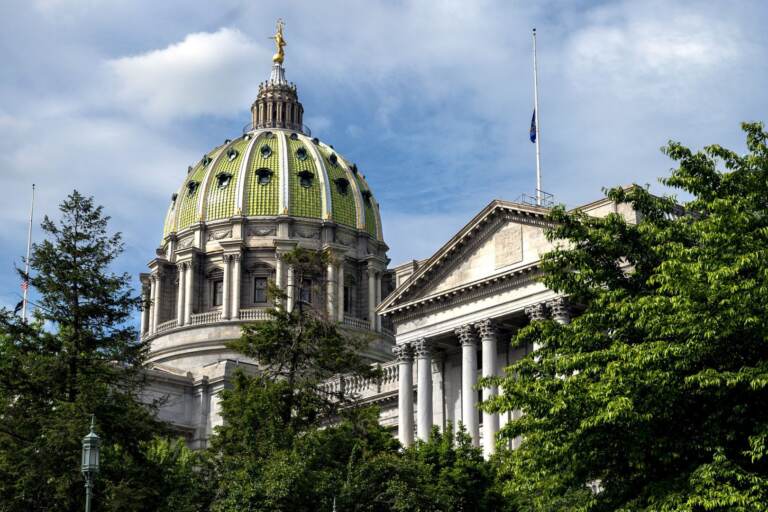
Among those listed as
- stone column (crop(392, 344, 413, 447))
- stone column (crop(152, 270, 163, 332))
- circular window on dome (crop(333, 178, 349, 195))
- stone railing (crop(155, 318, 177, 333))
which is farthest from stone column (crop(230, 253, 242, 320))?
stone column (crop(392, 344, 413, 447))

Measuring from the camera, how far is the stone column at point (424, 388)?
6706cm

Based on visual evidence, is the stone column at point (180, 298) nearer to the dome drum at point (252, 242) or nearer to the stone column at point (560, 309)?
the dome drum at point (252, 242)

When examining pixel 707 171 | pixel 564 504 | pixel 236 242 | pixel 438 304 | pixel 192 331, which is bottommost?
pixel 564 504

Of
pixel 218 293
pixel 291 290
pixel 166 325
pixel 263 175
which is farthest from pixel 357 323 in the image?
pixel 263 175

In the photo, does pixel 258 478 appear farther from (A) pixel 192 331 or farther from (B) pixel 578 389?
(A) pixel 192 331

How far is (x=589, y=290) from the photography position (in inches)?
1433

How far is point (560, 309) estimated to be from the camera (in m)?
60.8

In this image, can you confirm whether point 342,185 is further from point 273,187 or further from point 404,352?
point 404,352

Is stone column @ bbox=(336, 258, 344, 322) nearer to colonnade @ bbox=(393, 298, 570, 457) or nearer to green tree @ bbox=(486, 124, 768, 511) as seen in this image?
colonnade @ bbox=(393, 298, 570, 457)

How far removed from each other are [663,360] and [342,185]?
307 ft

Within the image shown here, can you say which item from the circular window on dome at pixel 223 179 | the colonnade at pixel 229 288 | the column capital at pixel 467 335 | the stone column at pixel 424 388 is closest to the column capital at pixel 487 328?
the column capital at pixel 467 335

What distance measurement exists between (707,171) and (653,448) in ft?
24.3

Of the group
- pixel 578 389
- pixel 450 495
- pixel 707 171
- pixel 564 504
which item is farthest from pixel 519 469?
pixel 450 495

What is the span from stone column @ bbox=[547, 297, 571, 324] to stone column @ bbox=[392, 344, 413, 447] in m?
10.2
